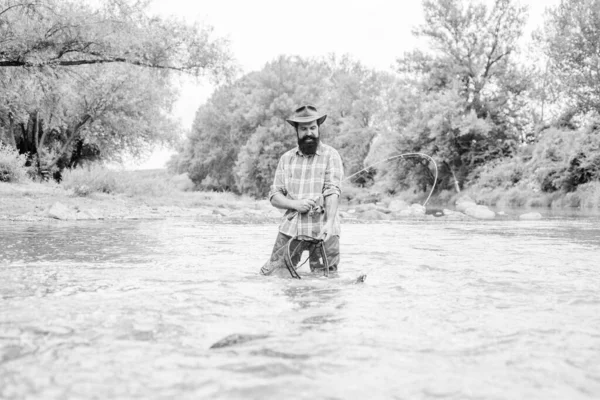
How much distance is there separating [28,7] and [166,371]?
13.4 meters

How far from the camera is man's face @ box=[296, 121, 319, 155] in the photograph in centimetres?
555

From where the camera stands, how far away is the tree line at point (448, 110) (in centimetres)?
2861

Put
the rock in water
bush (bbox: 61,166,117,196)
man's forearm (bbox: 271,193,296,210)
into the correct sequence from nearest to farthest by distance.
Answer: the rock in water, man's forearm (bbox: 271,193,296,210), bush (bbox: 61,166,117,196)

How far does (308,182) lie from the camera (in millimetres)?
5629

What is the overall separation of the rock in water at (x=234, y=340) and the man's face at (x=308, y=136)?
2.86 m

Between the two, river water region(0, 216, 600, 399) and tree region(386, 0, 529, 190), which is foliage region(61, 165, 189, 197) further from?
tree region(386, 0, 529, 190)

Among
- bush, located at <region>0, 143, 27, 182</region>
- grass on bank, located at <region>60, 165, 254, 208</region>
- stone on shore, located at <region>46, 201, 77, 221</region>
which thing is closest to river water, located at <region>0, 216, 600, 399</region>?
stone on shore, located at <region>46, 201, 77, 221</region>

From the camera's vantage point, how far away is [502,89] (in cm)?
3847

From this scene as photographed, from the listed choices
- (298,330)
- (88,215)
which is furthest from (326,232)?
(88,215)

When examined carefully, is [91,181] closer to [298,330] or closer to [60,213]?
[60,213]

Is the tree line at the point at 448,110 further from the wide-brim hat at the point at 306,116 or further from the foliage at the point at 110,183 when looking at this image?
the wide-brim hat at the point at 306,116

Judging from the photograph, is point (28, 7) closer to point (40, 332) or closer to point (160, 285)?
point (160, 285)

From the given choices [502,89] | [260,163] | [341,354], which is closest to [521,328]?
[341,354]

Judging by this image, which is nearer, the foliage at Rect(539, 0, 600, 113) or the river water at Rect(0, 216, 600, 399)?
the river water at Rect(0, 216, 600, 399)
